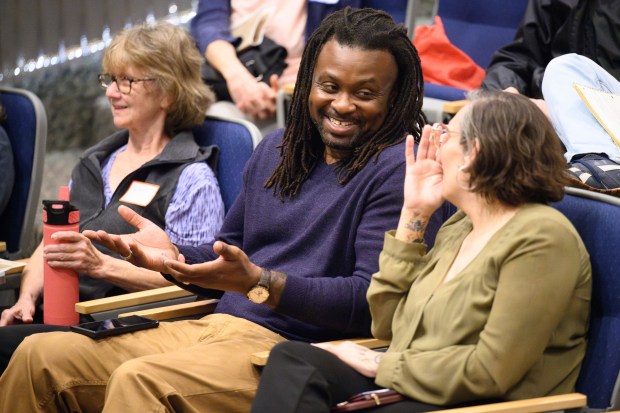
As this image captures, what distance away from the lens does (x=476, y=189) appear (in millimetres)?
1961

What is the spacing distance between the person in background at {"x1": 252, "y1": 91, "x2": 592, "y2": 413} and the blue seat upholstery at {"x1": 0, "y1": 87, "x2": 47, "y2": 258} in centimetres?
179

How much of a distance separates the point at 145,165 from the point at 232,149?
27 cm

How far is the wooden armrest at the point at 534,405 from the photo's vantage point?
1817 millimetres

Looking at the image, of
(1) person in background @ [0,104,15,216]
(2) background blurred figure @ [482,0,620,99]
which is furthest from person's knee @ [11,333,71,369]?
(2) background blurred figure @ [482,0,620,99]

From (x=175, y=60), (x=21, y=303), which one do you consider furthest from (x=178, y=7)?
(x=21, y=303)

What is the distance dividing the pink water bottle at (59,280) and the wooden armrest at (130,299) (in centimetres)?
9

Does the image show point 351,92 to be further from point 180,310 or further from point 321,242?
point 180,310

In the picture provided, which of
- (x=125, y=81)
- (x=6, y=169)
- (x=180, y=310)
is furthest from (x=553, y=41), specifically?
(x=6, y=169)

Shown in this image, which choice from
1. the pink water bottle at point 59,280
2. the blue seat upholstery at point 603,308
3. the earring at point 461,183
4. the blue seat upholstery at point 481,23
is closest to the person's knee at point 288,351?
the earring at point 461,183

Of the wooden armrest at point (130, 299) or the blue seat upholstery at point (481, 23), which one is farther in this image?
the blue seat upholstery at point (481, 23)

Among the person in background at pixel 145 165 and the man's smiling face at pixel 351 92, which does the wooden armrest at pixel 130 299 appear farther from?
the man's smiling face at pixel 351 92

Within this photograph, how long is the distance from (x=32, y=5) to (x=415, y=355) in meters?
3.75

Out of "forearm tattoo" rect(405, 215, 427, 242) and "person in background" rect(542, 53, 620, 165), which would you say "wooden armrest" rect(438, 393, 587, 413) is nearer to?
"forearm tattoo" rect(405, 215, 427, 242)

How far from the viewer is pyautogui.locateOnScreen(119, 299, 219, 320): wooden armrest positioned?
2602 mm
